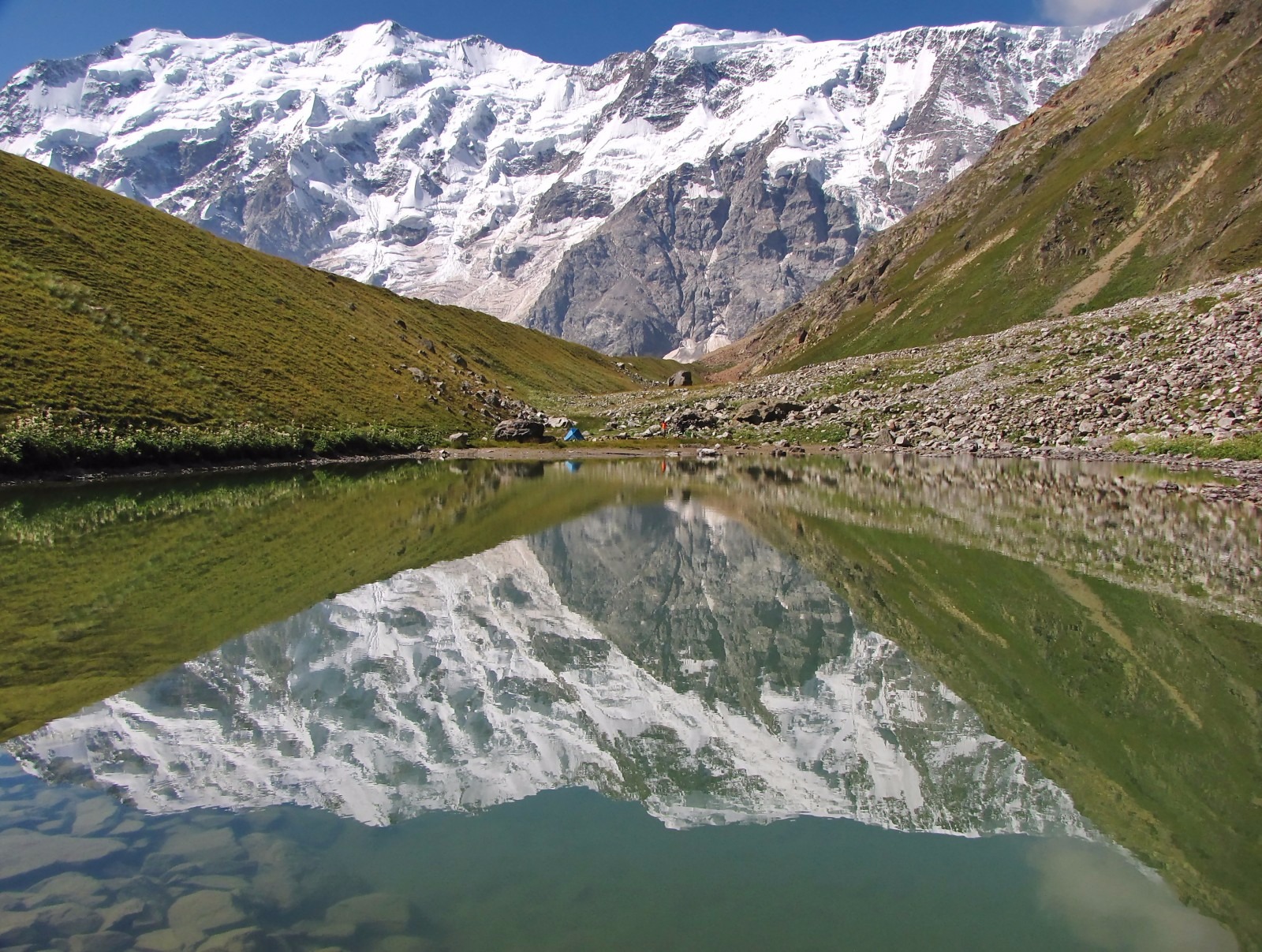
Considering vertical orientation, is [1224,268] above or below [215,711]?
above

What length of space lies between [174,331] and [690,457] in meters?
44.6

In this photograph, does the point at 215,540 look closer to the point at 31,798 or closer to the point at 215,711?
the point at 215,711

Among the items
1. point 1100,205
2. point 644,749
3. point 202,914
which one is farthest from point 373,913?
point 1100,205

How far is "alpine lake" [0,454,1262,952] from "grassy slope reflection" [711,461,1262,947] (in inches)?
2.1

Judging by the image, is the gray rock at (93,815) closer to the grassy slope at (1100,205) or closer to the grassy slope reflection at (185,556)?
the grassy slope reflection at (185,556)

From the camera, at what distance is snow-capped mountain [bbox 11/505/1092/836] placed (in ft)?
29.1

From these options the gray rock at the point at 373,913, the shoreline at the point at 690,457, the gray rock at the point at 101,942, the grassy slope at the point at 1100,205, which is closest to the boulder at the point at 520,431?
the shoreline at the point at 690,457

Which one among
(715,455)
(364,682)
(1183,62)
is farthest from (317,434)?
(1183,62)

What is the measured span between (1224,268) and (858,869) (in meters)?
92.8

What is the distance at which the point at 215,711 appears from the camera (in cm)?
1120

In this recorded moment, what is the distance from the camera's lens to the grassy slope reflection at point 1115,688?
7.48 meters

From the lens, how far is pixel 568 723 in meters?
11.1

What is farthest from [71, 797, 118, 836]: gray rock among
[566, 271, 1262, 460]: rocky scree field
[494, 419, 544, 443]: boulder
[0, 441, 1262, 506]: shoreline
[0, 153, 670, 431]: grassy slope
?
[494, 419, 544, 443]: boulder

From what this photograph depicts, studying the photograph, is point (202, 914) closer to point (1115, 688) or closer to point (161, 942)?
point (161, 942)
